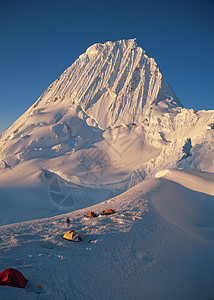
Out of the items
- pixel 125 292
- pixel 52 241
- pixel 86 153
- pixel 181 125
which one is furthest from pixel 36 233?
pixel 181 125

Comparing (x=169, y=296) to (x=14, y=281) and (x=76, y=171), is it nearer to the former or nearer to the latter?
(x=14, y=281)

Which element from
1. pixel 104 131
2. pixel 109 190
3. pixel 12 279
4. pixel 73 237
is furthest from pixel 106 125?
pixel 12 279

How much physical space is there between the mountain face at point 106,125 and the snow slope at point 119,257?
15220 millimetres

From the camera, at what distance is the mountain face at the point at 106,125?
2661 centimetres

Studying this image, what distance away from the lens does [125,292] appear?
13.8ft

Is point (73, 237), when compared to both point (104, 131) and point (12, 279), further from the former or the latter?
point (104, 131)

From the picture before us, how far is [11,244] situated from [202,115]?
30.8 meters

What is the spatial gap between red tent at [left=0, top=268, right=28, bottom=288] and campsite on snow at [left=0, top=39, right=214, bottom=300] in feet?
0.06

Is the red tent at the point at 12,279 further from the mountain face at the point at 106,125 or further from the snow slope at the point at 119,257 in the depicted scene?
the mountain face at the point at 106,125

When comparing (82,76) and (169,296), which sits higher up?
(82,76)

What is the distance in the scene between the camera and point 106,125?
38062mm

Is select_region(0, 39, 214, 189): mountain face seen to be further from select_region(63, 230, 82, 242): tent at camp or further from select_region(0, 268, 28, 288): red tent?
select_region(0, 268, 28, 288): red tent

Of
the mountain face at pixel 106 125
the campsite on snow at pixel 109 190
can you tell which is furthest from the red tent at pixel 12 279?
the mountain face at pixel 106 125

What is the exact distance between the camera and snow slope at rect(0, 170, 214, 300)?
13.5 feet
